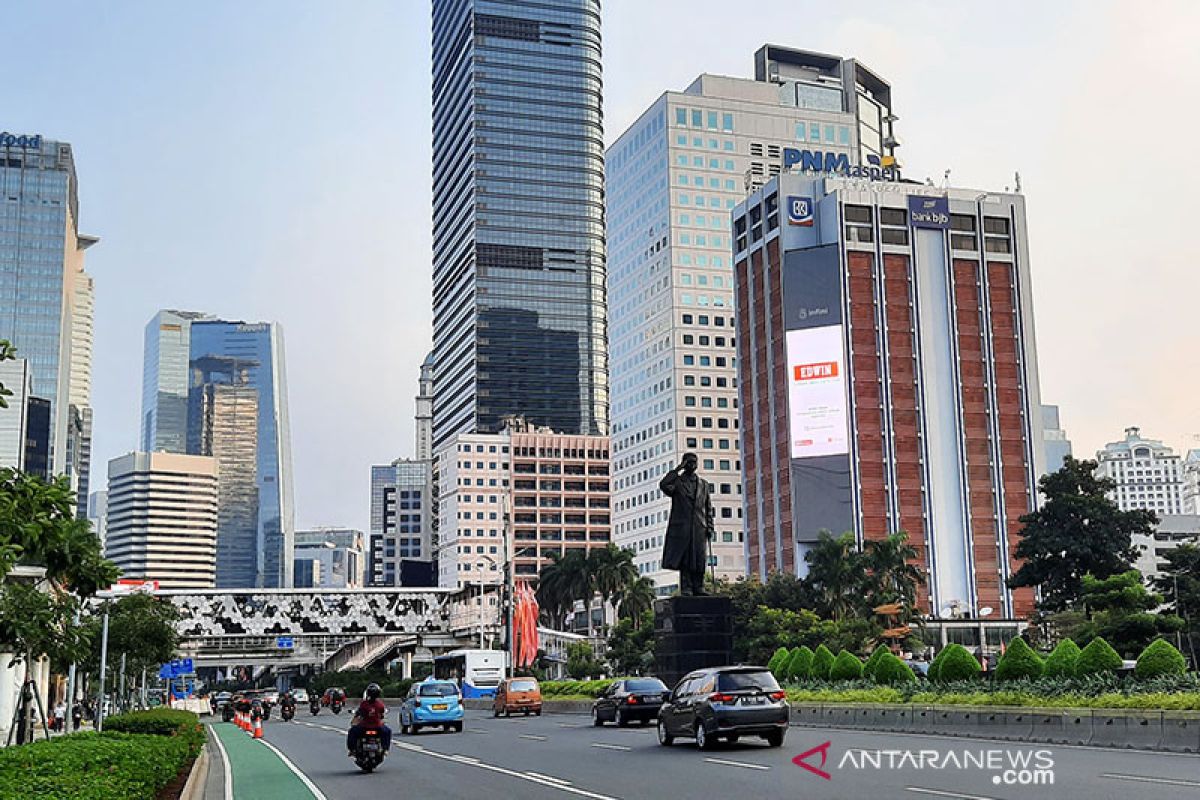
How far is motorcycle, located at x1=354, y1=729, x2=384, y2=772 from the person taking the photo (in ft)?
85.6

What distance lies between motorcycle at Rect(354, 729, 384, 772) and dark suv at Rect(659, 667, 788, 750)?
21.2 ft

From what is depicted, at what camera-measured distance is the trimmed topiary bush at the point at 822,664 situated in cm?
4359

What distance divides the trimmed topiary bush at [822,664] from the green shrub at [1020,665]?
1007 centimetres

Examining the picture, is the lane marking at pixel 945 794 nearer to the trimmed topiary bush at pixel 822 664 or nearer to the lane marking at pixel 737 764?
the lane marking at pixel 737 764

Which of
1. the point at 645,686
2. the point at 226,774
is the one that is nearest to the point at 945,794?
the point at 226,774

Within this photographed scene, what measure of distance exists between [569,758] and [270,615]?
10458 cm

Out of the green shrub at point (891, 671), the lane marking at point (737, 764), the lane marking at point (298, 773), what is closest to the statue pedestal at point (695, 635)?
the green shrub at point (891, 671)

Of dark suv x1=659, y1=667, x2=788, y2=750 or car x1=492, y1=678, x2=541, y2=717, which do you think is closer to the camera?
dark suv x1=659, y1=667, x2=788, y2=750

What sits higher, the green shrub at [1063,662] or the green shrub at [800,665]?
the green shrub at [1063,662]

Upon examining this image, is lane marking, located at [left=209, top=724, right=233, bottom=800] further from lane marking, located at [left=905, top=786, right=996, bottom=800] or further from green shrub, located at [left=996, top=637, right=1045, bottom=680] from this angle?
green shrub, located at [left=996, top=637, right=1045, bottom=680]

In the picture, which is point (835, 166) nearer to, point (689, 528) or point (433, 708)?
point (689, 528)

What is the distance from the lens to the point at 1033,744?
26422 millimetres

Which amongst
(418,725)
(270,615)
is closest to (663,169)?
(270,615)

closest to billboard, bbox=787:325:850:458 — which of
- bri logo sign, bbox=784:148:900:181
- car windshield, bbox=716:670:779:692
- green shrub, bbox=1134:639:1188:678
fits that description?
bri logo sign, bbox=784:148:900:181
